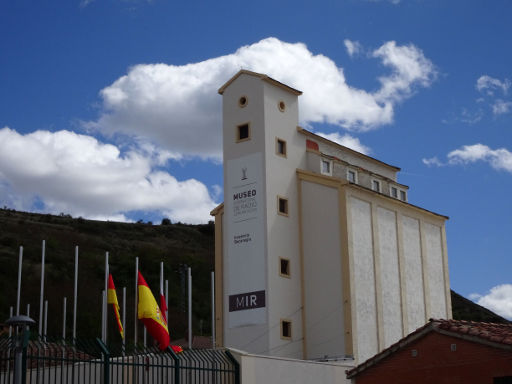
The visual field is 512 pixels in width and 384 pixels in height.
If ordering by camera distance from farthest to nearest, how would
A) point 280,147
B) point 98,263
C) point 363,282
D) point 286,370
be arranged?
point 98,263 < point 280,147 < point 363,282 < point 286,370

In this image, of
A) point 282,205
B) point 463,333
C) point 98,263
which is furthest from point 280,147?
point 98,263

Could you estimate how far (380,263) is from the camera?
43.4m

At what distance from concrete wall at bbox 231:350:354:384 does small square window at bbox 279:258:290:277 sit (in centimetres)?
558

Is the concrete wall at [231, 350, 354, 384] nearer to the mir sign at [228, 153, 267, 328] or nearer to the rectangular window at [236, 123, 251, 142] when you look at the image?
the mir sign at [228, 153, 267, 328]

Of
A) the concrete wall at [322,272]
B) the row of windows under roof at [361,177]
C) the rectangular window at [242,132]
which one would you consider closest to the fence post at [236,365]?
the concrete wall at [322,272]

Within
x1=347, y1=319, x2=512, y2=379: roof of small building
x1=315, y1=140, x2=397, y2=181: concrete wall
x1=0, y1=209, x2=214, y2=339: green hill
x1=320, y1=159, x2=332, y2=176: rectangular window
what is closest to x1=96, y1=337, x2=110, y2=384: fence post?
x1=347, y1=319, x2=512, y2=379: roof of small building

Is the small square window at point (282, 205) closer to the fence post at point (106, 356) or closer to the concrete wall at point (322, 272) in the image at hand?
the concrete wall at point (322, 272)

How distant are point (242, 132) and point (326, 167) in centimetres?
550

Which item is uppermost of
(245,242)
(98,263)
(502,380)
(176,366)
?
(98,263)

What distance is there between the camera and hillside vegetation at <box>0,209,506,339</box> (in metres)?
74.9

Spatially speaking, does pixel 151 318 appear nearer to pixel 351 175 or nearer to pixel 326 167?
pixel 326 167

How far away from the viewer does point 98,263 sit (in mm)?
91312

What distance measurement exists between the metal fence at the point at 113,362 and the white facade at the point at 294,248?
12.0 m

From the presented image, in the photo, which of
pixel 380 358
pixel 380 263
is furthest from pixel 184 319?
pixel 380 358
